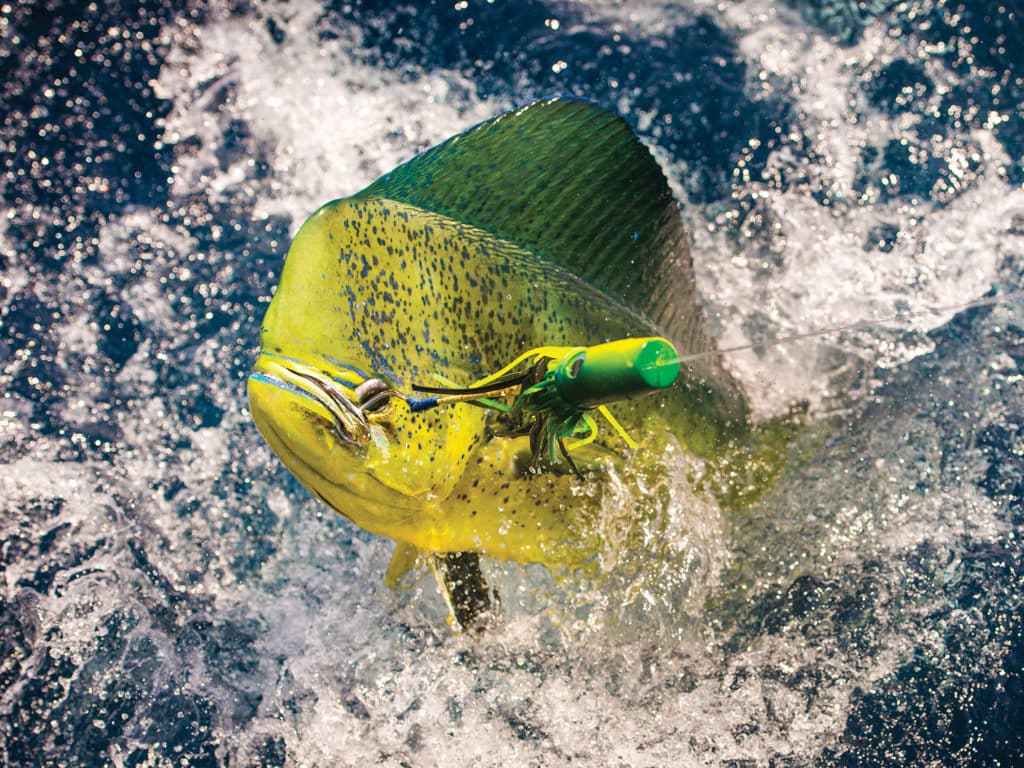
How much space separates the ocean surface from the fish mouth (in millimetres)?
1187

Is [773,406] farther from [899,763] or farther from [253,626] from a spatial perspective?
[253,626]

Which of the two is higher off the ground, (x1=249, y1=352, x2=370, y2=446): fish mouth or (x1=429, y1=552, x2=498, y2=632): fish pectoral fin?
(x1=249, y1=352, x2=370, y2=446): fish mouth

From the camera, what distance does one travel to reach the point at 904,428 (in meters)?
3.22

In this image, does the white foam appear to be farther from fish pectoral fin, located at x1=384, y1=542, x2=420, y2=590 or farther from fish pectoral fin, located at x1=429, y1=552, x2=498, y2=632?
fish pectoral fin, located at x1=429, y1=552, x2=498, y2=632

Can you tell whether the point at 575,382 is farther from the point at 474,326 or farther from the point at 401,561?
the point at 401,561

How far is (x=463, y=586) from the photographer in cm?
256

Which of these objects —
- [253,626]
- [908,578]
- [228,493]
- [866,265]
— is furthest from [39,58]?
[908,578]

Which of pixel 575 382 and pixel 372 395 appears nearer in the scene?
pixel 575 382

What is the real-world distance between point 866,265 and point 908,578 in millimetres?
1598

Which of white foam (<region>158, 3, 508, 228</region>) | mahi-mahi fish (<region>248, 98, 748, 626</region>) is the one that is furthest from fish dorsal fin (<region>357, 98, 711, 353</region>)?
white foam (<region>158, 3, 508, 228</region>)

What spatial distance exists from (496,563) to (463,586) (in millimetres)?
172

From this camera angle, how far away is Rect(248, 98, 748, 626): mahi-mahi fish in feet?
5.65

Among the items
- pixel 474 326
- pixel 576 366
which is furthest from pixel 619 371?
pixel 474 326

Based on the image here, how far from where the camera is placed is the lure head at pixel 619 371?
1283 mm
